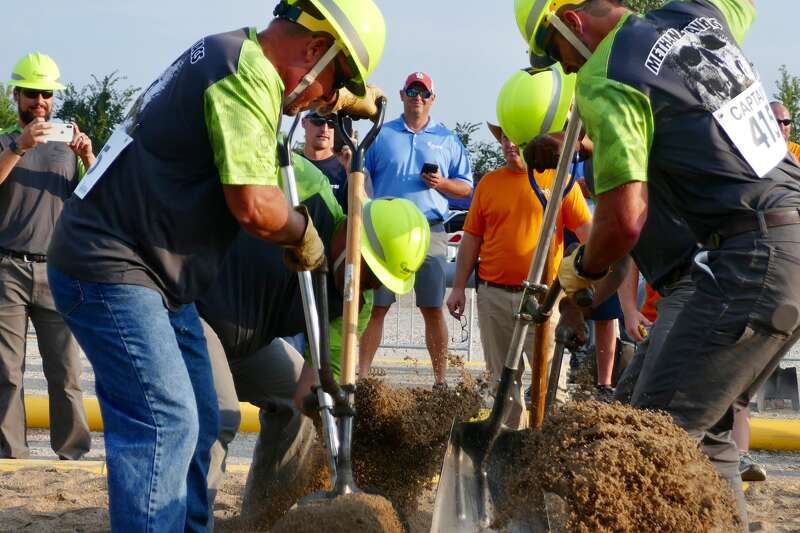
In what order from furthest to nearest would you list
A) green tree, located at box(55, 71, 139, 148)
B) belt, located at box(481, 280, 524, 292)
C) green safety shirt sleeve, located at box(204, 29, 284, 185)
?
green tree, located at box(55, 71, 139, 148) → belt, located at box(481, 280, 524, 292) → green safety shirt sleeve, located at box(204, 29, 284, 185)

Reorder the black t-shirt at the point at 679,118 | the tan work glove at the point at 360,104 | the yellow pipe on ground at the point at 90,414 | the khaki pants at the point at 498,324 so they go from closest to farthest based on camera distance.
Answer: the black t-shirt at the point at 679,118, the tan work glove at the point at 360,104, the khaki pants at the point at 498,324, the yellow pipe on ground at the point at 90,414

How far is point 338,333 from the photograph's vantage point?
465cm

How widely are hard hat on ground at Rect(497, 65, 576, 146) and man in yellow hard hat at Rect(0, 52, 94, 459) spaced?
2889 mm

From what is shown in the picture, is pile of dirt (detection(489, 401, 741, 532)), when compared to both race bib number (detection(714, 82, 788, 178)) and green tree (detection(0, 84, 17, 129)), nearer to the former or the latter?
race bib number (detection(714, 82, 788, 178))

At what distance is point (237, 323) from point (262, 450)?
709mm

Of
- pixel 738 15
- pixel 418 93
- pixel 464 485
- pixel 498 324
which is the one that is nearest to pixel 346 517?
pixel 464 485

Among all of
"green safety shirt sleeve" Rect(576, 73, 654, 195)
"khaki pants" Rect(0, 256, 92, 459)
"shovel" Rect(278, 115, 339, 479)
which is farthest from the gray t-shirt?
"green safety shirt sleeve" Rect(576, 73, 654, 195)

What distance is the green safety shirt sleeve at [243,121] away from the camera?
329cm

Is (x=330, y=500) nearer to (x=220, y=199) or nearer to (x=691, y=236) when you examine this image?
(x=220, y=199)

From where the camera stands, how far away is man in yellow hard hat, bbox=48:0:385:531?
11.0 ft

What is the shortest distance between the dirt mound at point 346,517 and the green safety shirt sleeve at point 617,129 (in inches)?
53.5

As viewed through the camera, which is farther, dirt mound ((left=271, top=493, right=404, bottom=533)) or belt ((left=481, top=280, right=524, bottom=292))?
belt ((left=481, top=280, right=524, bottom=292))

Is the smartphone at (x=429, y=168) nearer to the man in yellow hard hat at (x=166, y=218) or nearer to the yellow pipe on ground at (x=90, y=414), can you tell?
the yellow pipe on ground at (x=90, y=414)

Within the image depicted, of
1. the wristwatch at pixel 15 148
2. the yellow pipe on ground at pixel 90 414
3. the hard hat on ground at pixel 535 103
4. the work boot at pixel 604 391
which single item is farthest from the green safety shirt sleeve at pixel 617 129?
the yellow pipe on ground at pixel 90 414
